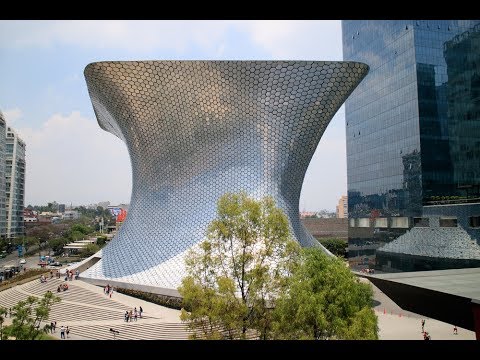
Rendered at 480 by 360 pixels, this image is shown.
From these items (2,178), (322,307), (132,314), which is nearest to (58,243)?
(2,178)

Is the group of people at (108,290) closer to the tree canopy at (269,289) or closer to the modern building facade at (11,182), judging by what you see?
the tree canopy at (269,289)

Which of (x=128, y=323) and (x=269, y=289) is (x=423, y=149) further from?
(x=269, y=289)

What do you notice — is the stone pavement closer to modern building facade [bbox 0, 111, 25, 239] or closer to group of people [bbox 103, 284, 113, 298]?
group of people [bbox 103, 284, 113, 298]

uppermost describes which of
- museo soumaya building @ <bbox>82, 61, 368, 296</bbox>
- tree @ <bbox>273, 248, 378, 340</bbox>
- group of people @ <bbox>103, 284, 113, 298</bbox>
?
museo soumaya building @ <bbox>82, 61, 368, 296</bbox>

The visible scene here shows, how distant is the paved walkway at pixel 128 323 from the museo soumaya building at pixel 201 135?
144 cm

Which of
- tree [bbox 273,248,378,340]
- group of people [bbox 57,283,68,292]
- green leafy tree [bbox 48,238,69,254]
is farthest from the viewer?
green leafy tree [bbox 48,238,69,254]

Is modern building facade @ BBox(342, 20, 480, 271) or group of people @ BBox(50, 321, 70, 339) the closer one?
group of people @ BBox(50, 321, 70, 339)

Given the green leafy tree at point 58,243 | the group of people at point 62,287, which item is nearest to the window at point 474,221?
the group of people at point 62,287

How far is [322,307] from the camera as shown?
9344mm

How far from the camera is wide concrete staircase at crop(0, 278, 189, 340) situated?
17.1 meters

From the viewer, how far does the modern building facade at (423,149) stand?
35562mm

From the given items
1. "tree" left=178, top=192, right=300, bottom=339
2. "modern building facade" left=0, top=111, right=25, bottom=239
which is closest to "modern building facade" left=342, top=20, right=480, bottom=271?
"tree" left=178, top=192, right=300, bottom=339

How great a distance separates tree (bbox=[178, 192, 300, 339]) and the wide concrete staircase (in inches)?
251

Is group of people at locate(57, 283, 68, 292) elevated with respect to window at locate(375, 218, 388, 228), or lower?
lower
